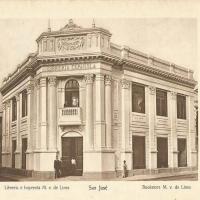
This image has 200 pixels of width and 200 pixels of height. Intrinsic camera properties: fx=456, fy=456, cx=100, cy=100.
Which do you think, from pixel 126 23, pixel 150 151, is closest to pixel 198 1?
pixel 126 23

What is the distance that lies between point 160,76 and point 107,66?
1.59 meters

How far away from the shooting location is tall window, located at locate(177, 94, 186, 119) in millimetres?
10300

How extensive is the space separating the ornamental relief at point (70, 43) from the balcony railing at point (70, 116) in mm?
1191

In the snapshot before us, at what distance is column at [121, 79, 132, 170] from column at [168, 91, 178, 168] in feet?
3.56

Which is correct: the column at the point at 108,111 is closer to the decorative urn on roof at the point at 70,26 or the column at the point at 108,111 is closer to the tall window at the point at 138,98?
the tall window at the point at 138,98

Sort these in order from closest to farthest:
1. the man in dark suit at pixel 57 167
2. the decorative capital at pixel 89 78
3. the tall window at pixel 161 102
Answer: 1. the man in dark suit at pixel 57 167
2. the decorative capital at pixel 89 78
3. the tall window at pixel 161 102

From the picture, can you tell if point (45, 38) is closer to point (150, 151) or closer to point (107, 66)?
point (107, 66)

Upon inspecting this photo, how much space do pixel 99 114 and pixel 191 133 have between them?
1.95 meters

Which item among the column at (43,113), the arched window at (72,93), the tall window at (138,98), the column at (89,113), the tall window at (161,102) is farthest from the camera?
the tall window at (161,102)

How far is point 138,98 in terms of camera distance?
998 cm

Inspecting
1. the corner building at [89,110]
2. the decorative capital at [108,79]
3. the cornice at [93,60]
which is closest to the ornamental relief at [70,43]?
the corner building at [89,110]

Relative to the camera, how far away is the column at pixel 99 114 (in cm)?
902
